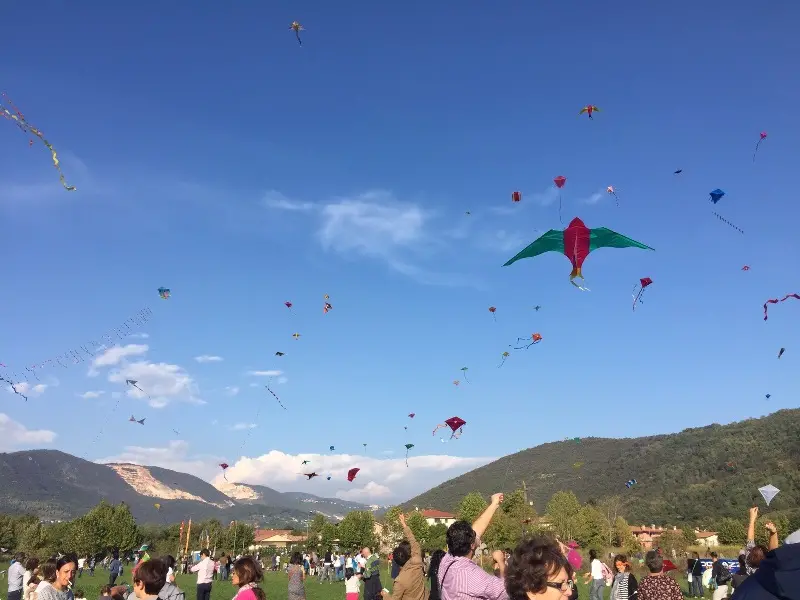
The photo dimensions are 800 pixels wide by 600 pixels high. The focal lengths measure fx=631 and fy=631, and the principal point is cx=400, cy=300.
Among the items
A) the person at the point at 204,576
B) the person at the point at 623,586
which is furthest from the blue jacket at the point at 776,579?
the person at the point at 204,576

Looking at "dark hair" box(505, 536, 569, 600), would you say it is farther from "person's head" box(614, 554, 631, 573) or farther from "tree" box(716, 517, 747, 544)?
"tree" box(716, 517, 747, 544)

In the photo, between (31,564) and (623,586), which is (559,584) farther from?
(31,564)

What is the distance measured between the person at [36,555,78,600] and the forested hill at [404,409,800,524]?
260ft

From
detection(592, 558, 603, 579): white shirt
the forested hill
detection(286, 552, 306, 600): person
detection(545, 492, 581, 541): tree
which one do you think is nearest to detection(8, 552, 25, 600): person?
detection(286, 552, 306, 600): person

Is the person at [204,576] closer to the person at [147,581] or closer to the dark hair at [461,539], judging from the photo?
the person at [147,581]

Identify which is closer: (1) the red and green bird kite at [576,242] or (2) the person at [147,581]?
(2) the person at [147,581]

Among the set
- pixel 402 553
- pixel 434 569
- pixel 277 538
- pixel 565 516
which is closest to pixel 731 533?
pixel 565 516

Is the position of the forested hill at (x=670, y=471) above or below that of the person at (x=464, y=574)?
above

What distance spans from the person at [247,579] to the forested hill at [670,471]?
80.0m

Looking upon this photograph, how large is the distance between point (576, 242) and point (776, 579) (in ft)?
39.0

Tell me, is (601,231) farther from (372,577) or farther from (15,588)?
(15,588)

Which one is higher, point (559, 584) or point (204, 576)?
point (559, 584)

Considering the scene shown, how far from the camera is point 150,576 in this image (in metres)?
4.59

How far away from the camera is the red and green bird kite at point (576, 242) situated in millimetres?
12570
